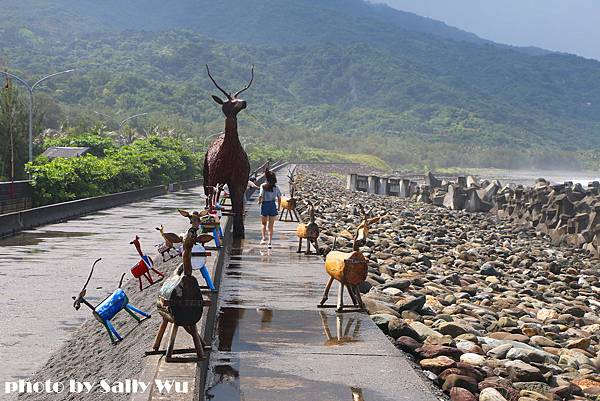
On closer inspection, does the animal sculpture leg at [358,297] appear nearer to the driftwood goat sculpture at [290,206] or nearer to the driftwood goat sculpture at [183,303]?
the driftwood goat sculpture at [183,303]

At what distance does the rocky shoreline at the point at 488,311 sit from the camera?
9.30 m

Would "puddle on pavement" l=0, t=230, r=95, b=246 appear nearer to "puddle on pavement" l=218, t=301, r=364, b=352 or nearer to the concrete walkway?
the concrete walkway

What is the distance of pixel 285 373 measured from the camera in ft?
27.1

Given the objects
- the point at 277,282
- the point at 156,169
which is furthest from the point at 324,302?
the point at 156,169

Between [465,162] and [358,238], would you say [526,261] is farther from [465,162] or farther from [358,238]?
[465,162]

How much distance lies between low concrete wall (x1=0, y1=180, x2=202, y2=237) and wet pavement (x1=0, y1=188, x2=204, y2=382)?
15.4 inches

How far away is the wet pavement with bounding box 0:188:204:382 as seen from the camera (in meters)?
11.1

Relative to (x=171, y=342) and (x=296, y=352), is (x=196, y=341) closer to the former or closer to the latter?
(x=171, y=342)

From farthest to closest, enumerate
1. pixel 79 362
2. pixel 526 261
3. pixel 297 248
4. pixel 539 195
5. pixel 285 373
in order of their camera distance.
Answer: pixel 539 195 < pixel 526 261 < pixel 297 248 < pixel 79 362 < pixel 285 373

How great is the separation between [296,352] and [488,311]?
5.93 metres

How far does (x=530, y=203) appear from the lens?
140 feet

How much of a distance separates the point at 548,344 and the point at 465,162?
181 metres

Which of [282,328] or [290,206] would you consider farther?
[290,206]


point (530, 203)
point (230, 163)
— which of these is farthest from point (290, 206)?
point (530, 203)
